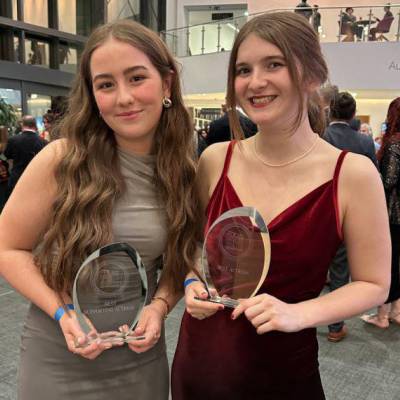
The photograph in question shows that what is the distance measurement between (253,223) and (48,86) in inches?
428

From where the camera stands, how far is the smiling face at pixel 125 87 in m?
1.12

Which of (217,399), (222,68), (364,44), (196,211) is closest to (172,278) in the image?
(196,211)

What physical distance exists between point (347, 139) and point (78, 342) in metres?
2.66

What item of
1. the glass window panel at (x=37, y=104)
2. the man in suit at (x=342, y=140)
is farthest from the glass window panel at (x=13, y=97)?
the man in suit at (x=342, y=140)

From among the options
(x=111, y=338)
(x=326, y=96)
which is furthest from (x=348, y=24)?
(x=111, y=338)

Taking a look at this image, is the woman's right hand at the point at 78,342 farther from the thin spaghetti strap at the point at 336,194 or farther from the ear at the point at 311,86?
the ear at the point at 311,86

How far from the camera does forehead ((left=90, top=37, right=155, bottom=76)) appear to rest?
1123 mm

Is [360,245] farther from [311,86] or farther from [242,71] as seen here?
[242,71]

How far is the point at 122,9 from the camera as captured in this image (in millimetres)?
14008

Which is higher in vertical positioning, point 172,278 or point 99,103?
point 99,103

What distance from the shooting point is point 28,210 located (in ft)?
3.76

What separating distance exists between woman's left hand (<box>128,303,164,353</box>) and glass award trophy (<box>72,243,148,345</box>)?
2 centimetres

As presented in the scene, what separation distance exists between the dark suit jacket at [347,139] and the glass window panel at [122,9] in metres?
11.4

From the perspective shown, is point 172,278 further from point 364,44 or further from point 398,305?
point 364,44
